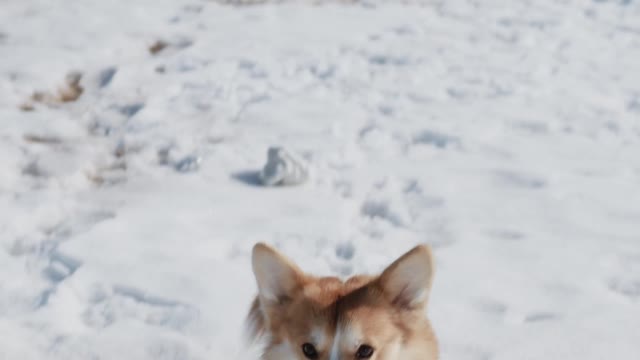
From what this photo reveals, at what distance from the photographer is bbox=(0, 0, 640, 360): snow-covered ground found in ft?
13.8

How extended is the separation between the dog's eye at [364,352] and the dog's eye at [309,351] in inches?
6.1

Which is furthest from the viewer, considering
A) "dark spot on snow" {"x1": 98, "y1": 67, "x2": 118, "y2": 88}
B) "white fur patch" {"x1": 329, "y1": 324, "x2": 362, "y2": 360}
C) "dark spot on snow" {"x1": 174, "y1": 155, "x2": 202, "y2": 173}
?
"dark spot on snow" {"x1": 98, "y1": 67, "x2": 118, "y2": 88}

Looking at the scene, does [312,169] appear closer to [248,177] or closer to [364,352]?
[248,177]

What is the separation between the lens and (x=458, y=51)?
8.49 meters

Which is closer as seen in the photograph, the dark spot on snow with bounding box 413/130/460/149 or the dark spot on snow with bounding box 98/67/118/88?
the dark spot on snow with bounding box 413/130/460/149

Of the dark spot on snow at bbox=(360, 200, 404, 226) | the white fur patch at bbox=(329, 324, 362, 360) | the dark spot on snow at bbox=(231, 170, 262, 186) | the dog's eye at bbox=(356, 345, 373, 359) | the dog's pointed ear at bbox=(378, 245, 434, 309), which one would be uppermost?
the dog's pointed ear at bbox=(378, 245, 434, 309)

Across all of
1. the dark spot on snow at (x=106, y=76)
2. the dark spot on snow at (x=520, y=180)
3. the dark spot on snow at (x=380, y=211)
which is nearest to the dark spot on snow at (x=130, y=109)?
the dark spot on snow at (x=106, y=76)

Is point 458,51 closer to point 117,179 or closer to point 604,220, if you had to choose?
point 604,220

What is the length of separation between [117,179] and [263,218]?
1.22 metres

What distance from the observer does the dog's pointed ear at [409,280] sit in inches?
109

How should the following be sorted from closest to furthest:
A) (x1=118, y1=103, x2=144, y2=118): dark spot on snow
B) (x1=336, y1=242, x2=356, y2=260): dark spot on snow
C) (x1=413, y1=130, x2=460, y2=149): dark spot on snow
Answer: (x1=336, y1=242, x2=356, y2=260): dark spot on snow → (x1=413, y1=130, x2=460, y2=149): dark spot on snow → (x1=118, y1=103, x2=144, y2=118): dark spot on snow

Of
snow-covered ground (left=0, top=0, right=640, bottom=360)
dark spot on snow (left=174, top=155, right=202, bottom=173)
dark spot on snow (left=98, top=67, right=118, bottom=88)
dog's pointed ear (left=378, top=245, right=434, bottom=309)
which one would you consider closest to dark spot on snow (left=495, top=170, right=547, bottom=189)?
snow-covered ground (left=0, top=0, right=640, bottom=360)

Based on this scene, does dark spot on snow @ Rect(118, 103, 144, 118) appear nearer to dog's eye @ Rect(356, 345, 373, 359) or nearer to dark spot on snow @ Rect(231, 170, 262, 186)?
dark spot on snow @ Rect(231, 170, 262, 186)

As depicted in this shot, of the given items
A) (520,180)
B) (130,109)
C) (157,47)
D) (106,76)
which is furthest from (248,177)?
(157,47)
